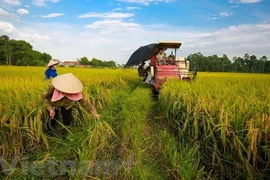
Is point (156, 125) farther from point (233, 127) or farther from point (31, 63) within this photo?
point (31, 63)

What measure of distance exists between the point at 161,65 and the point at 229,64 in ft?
176

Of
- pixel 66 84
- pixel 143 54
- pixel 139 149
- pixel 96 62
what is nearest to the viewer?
pixel 139 149

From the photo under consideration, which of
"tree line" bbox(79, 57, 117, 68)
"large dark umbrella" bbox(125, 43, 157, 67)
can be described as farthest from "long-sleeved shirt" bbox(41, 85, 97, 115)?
"tree line" bbox(79, 57, 117, 68)

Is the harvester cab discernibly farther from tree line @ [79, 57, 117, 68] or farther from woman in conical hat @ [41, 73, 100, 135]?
tree line @ [79, 57, 117, 68]

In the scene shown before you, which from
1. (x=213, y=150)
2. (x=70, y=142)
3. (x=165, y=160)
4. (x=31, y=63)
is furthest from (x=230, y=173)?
(x=31, y=63)

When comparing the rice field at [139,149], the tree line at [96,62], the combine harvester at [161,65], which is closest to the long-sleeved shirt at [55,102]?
the rice field at [139,149]

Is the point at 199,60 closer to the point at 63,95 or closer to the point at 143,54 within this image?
the point at 143,54

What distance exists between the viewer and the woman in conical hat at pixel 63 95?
10.2 feet

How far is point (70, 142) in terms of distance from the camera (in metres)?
3.22

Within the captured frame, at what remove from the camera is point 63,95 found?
3180mm

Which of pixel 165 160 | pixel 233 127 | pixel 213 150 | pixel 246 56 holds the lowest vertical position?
pixel 165 160

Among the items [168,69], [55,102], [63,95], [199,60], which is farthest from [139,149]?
[199,60]

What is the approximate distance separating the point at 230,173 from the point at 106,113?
304 centimetres

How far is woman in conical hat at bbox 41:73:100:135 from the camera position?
3.11 meters
